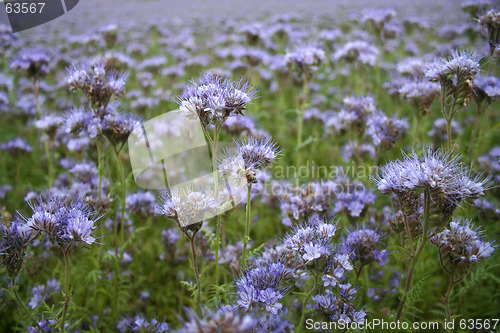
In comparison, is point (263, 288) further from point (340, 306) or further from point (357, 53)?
point (357, 53)

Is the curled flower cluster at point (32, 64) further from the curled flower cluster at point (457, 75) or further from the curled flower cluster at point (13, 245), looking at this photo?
the curled flower cluster at point (457, 75)

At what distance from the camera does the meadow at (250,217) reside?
6.63ft

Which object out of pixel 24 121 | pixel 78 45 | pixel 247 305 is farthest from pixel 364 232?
pixel 78 45

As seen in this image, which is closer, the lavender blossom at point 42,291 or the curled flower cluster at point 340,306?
the curled flower cluster at point 340,306

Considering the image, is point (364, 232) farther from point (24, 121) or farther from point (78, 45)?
point (78, 45)

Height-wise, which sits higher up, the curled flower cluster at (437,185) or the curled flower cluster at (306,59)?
the curled flower cluster at (306,59)

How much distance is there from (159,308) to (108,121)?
5.91 feet

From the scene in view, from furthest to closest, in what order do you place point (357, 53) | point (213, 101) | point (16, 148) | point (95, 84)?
1. point (357, 53)
2. point (16, 148)
3. point (95, 84)
4. point (213, 101)

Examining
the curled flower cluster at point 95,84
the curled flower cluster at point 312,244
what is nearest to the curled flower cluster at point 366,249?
the curled flower cluster at point 312,244

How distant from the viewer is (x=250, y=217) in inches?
131

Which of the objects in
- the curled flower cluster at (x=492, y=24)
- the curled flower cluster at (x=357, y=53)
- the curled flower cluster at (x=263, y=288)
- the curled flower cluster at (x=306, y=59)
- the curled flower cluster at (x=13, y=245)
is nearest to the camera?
the curled flower cluster at (x=263, y=288)

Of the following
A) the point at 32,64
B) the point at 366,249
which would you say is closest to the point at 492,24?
the point at 366,249

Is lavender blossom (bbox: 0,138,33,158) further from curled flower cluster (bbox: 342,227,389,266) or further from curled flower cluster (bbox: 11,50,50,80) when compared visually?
curled flower cluster (bbox: 342,227,389,266)

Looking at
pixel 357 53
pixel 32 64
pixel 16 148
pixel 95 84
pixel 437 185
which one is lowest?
pixel 16 148
